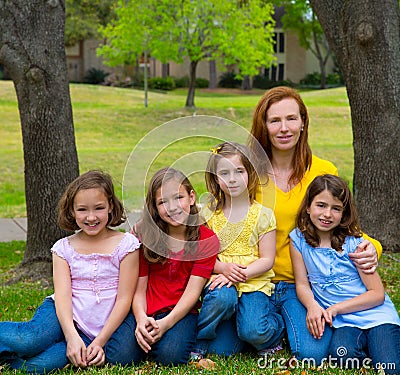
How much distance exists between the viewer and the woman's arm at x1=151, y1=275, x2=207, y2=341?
13.3ft

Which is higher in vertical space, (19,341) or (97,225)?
(97,225)

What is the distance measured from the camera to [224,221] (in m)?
4.31

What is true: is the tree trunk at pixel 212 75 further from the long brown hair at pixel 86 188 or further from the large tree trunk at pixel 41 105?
the long brown hair at pixel 86 188

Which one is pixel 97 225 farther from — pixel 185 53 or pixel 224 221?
pixel 185 53

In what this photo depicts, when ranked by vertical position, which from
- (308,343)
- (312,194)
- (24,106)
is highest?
(24,106)

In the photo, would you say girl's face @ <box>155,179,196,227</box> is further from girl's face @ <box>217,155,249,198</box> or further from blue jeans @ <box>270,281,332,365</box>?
blue jeans @ <box>270,281,332,365</box>

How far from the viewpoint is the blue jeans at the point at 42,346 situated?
4.00 m

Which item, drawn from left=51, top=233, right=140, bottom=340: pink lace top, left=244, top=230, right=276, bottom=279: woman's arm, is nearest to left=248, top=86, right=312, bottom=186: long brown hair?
A: left=244, top=230, right=276, bottom=279: woman's arm

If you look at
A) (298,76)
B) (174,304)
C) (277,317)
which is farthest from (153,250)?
(298,76)

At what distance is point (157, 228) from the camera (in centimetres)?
420

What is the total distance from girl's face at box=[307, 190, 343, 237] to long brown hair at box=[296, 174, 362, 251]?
0.09 ft

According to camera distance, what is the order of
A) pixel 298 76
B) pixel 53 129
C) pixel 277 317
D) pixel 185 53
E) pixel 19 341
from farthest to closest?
pixel 298 76
pixel 185 53
pixel 53 129
pixel 277 317
pixel 19 341

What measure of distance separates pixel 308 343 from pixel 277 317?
26 centimetres

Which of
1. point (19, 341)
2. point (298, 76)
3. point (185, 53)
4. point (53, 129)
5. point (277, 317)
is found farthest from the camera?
point (298, 76)
